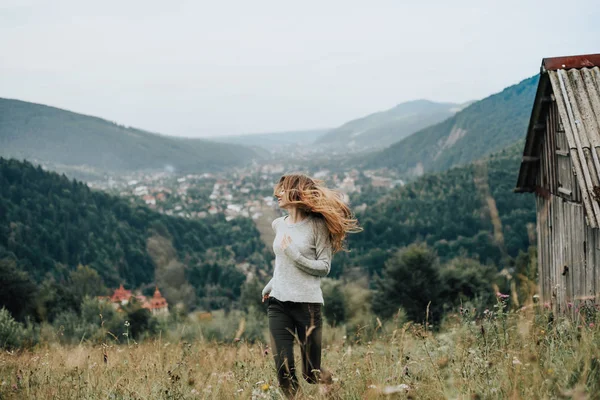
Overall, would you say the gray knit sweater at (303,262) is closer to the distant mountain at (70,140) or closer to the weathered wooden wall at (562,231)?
the weathered wooden wall at (562,231)

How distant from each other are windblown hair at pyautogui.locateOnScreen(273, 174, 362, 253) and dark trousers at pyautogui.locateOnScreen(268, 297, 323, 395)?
1.39 feet

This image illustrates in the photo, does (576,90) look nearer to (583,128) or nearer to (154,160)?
(583,128)

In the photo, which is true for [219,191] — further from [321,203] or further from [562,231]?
[321,203]

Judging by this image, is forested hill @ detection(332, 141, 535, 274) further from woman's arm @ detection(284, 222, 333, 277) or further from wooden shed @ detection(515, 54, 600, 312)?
woman's arm @ detection(284, 222, 333, 277)

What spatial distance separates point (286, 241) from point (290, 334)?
20.3 inches

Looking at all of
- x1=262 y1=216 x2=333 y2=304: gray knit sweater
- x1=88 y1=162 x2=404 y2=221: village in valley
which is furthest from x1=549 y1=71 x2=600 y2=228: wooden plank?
x1=88 y1=162 x2=404 y2=221: village in valley

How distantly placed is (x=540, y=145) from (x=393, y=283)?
17.5 meters

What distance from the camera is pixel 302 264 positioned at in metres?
2.79

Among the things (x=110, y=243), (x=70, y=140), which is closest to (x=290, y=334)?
(x=110, y=243)

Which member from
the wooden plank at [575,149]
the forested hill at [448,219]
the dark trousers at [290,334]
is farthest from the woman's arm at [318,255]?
the forested hill at [448,219]

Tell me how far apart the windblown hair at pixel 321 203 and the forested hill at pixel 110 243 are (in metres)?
42.6

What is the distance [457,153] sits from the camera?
452 ft

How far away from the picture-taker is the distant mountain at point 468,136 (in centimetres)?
12438

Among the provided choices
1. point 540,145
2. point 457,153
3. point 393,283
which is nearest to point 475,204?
point 393,283
